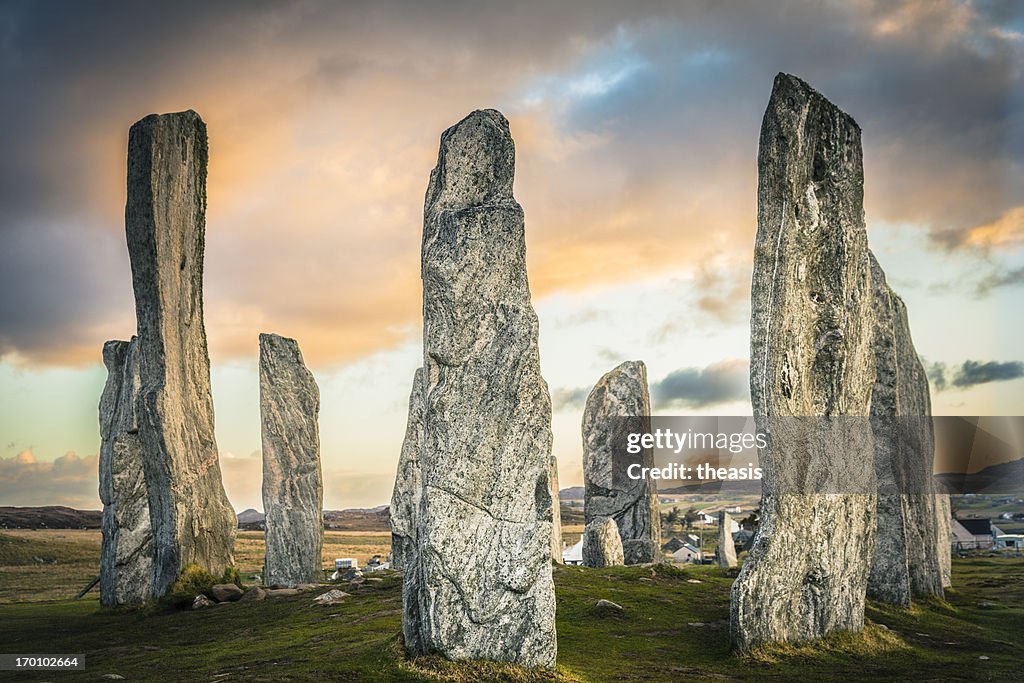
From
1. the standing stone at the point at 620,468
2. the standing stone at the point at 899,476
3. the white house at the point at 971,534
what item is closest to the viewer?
the standing stone at the point at 899,476

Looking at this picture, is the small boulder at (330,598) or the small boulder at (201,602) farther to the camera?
the small boulder at (201,602)

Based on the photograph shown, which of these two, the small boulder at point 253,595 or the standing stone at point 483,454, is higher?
the standing stone at point 483,454

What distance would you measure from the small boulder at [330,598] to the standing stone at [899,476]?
878 centimetres

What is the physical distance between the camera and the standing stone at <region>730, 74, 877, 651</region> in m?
11.7

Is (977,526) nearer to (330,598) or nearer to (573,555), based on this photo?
(573,555)

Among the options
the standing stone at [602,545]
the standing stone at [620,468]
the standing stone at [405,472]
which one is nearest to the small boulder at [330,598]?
the standing stone at [405,472]

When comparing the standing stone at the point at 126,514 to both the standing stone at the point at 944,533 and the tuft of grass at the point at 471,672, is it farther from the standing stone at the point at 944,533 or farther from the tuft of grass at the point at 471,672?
the standing stone at the point at 944,533

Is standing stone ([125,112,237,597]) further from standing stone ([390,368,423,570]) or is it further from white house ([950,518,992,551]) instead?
white house ([950,518,992,551])

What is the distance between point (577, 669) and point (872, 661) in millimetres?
4230

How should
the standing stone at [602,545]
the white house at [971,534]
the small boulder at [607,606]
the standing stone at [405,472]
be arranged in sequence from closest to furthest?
the small boulder at [607,606], the standing stone at [405,472], the standing stone at [602,545], the white house at [971,534]

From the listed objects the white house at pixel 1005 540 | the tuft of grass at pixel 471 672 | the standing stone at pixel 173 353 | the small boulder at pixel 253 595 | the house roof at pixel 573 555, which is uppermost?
the standing stone at pixel 173 353

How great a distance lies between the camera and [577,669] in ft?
32.5

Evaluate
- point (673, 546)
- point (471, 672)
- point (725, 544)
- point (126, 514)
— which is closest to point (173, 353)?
point (126, 514)

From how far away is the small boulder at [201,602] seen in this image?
16641 millimetres
